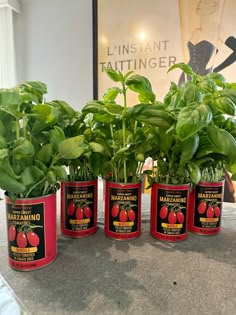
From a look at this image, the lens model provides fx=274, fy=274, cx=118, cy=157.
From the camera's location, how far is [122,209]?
683 millimetres

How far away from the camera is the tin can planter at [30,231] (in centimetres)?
55

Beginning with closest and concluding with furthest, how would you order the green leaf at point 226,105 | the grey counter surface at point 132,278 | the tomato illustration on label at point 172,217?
the grey counter surface at point 132,278
the green leaf at point 226,105
the tomato illustration on label at point 172,217

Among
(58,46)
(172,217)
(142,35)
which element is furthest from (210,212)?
(58,46)

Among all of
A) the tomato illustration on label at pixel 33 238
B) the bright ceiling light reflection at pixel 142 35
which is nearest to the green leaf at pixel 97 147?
the tomato illustration on label at pixel 33 238

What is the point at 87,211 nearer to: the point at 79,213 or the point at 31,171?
the point at 79,213

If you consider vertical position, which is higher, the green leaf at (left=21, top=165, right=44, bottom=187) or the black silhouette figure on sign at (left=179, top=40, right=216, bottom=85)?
the black silhouette figure on sign at (left=179, top=40, right=216, bottom=85)

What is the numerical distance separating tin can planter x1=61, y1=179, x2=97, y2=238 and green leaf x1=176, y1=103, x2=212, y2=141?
11.3 inches

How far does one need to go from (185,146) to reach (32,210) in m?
0.36

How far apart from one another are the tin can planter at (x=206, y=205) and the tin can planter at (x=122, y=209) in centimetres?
16

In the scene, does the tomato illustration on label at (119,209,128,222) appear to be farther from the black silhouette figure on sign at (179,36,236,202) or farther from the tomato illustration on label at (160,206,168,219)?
the black silhouette figure on sign at (179,36,236,202)

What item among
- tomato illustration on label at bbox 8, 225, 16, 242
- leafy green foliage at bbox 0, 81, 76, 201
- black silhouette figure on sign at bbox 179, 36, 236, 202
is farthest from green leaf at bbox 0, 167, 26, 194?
black silhouette figure on sign at bbox 179, 36, 236, 202

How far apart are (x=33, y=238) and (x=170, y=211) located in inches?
12.8

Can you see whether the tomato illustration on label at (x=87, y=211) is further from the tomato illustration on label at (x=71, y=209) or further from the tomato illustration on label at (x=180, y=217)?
the tomato illustration on label at (x=180, y=217)

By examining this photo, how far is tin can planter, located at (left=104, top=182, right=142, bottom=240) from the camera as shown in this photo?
0.68 metres
